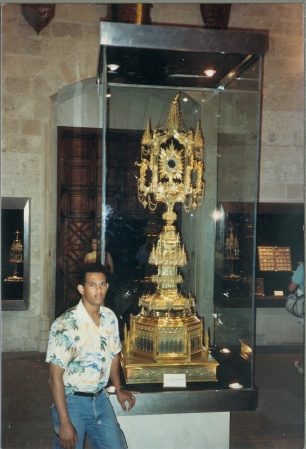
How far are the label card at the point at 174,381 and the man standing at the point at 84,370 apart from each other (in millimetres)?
574

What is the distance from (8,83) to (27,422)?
14.2ft

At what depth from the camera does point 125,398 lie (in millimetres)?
3178

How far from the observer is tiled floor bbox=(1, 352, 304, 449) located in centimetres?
407

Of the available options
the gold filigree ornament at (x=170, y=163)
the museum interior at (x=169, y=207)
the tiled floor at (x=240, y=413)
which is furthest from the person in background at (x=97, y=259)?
the gold filigree ornament at (x=170, y=163)

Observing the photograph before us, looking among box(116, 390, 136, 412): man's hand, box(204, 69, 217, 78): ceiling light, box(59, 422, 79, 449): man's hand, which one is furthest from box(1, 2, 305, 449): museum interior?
box(59, 422, 79, 449): man's hand

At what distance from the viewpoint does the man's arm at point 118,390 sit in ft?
10.2

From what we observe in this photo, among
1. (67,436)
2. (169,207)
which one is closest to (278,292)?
(169,207)

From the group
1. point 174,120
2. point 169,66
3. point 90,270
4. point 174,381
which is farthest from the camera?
point 169,66

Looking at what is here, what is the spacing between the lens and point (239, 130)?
492 cm

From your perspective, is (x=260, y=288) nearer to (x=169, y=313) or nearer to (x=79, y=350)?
(x=169, y=313)

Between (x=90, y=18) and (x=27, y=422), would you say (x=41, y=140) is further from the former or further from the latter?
(x=27, y=422)

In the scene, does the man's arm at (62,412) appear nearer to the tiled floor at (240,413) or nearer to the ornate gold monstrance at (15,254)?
the tiled floor at (240,413)

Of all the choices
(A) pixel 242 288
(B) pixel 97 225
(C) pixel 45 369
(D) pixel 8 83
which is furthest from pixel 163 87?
(C) pixel 45 369

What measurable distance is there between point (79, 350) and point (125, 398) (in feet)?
1.97
